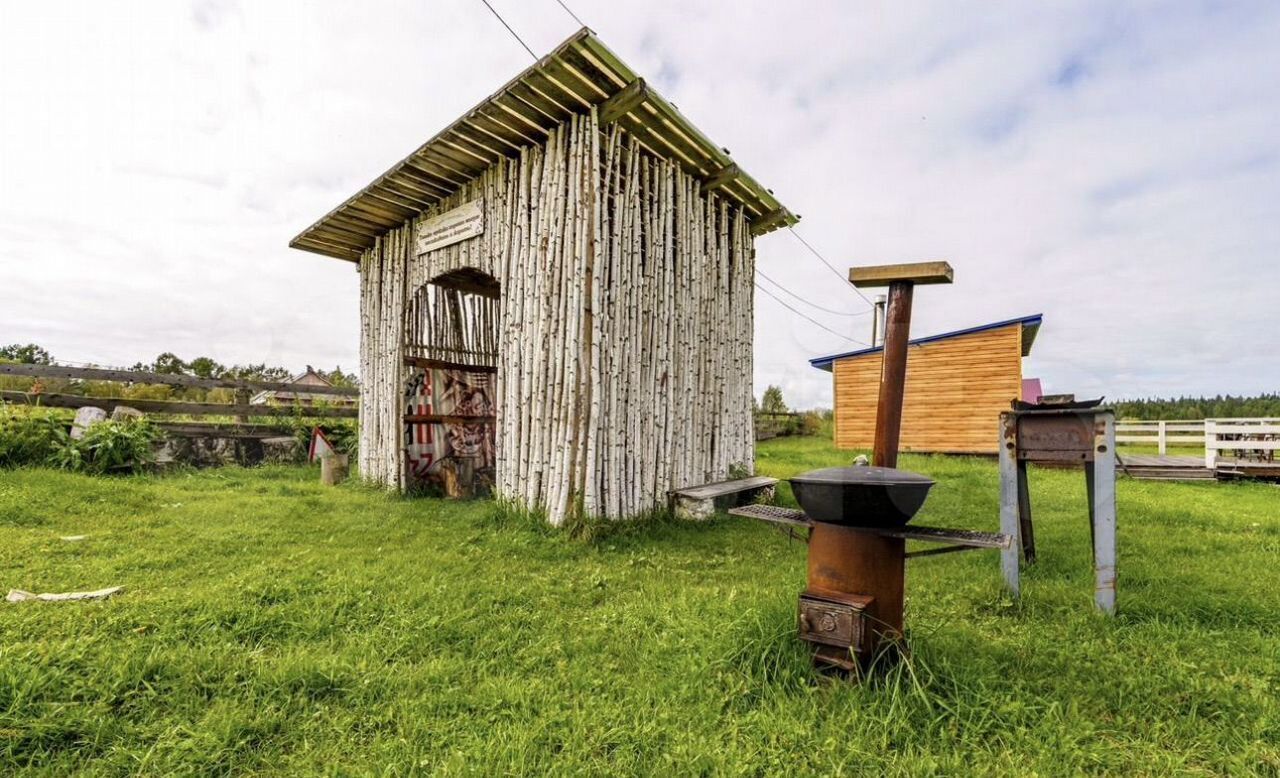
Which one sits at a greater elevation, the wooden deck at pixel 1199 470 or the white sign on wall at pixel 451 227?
the white sign on wall at pixel 451 227

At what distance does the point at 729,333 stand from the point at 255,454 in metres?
9.83

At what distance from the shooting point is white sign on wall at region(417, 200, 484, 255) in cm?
707

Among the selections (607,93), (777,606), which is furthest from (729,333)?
(777,606)

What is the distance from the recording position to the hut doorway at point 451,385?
8695mm

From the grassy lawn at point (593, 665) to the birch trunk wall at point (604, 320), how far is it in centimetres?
120

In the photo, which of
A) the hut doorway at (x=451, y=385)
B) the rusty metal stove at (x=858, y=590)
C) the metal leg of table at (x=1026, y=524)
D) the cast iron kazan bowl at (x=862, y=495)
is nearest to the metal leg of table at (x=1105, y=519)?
the metal leg of table at (x=1026, y=524)

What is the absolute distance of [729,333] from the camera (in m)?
7.91

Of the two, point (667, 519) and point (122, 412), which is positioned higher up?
point (122, 412)

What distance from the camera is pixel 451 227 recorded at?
748 centimetres

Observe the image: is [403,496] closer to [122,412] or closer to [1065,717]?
[122,412]

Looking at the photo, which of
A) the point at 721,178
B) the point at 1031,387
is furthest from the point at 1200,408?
the point at 721,178

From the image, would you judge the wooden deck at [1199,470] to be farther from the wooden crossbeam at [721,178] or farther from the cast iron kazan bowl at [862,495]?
the cast iron kazan bowl at [862,495]

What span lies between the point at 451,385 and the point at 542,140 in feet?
15.3

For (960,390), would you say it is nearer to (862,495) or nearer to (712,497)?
(712,497)
